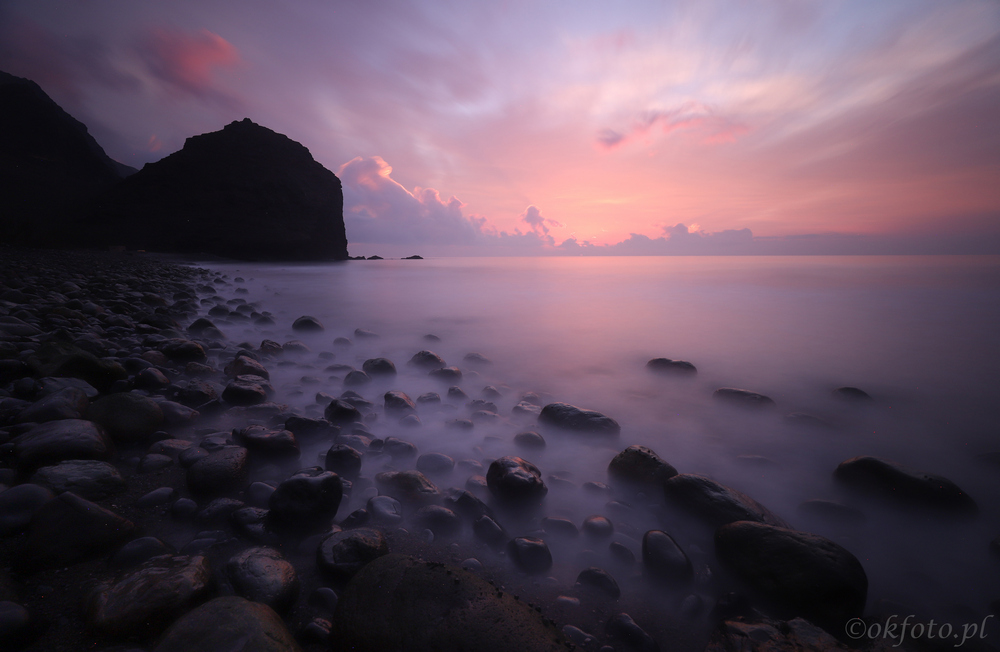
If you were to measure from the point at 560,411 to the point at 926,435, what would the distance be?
11.0ft

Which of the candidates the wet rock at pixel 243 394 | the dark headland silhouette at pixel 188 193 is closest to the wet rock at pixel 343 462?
the wet rock at pixel 243 394

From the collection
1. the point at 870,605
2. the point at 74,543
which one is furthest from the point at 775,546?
the point at 74,543

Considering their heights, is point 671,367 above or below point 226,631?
below

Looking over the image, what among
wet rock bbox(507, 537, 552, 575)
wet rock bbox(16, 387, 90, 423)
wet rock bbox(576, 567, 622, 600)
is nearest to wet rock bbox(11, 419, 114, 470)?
wet rock bbox(16, 387, 90, 423)

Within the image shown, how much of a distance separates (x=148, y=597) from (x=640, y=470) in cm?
237

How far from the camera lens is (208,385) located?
320cm

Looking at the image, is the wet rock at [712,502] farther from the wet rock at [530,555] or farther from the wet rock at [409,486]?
the wet rock at [409,486]

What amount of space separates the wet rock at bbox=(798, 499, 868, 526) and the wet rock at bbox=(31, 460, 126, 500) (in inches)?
148

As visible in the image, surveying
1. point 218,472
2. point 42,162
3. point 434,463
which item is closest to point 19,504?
point 218,472

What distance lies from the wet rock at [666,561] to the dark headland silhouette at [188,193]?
60836 mm

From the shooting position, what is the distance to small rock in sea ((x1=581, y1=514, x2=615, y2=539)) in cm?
198

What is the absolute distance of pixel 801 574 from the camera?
157 centimetres

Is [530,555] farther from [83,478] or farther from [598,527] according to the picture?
[83,478]

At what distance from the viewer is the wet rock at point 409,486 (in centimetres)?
216
